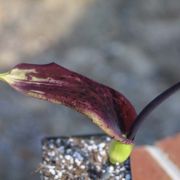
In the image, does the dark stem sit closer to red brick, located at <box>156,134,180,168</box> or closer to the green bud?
the green bud

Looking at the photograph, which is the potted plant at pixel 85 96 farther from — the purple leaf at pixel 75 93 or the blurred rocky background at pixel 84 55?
the blurred rocky background at pixel 84 55

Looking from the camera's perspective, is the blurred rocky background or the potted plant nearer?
the potted plant

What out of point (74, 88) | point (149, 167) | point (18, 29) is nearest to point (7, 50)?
point (18, 29)

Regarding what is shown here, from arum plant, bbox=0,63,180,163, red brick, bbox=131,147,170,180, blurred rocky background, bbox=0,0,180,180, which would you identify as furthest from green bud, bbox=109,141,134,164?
blurred rocky background, bbox=0,0,180,180

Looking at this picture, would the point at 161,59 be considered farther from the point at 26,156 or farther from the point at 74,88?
the point at 74,88

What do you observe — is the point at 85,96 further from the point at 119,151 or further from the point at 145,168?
the point at 145,168

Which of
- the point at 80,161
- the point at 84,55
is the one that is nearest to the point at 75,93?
the point at 80,161

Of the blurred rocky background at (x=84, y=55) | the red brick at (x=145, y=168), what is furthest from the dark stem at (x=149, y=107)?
the blurred rocky background at (x=84, y=55)
